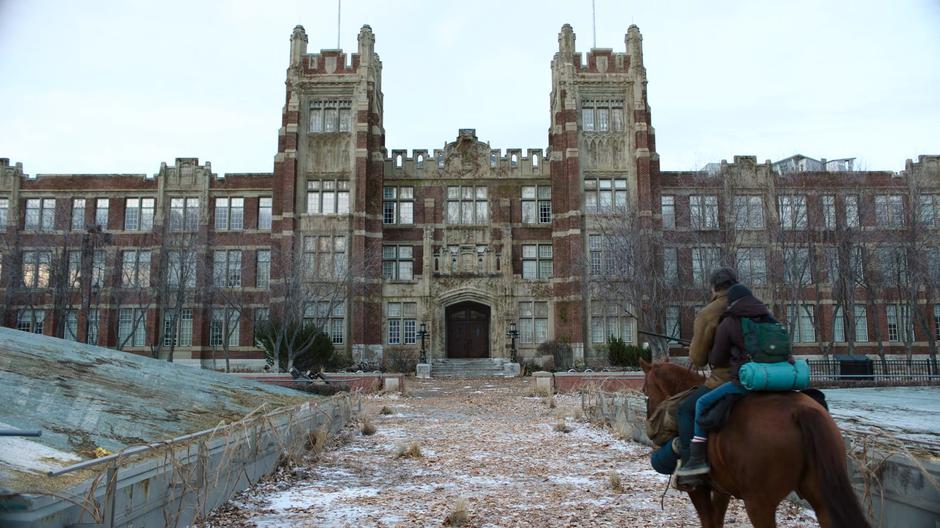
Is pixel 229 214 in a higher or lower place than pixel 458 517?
higher

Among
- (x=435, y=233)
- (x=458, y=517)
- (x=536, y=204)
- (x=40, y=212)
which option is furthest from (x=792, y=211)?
(x=40, y=212)

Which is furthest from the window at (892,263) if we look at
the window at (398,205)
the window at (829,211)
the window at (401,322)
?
the window at (398,205)

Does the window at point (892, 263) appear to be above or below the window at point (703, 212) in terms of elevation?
below

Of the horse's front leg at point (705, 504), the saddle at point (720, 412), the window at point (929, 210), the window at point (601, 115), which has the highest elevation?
the window at point (601, 115)

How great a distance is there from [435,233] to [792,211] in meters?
20.2

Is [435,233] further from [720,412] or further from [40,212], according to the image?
[720,412]

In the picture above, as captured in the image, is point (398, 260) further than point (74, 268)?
Yes

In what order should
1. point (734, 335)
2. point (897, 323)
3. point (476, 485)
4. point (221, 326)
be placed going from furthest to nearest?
point (221, 326) → point (897, 323) → point (476, 485) → point (734, 335)

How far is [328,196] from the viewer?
4012 centimetres

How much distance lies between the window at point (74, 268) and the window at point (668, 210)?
1335 inches

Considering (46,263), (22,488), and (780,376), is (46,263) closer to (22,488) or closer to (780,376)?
(22,488)

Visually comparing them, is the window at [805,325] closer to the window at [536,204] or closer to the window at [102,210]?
the window at [536,204]

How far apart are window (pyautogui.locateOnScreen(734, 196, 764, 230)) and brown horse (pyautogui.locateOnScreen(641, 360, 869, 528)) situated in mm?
34002

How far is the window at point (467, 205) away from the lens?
4103 centimetres
